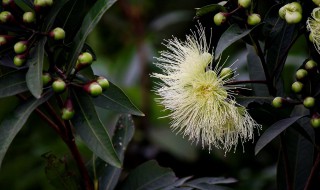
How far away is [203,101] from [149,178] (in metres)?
0.44

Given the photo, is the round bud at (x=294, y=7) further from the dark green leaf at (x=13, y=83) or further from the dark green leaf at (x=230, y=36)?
the dark green leaf at (x=13, y=83)

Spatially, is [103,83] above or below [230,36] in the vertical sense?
below

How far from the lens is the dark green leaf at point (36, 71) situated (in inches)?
74.5

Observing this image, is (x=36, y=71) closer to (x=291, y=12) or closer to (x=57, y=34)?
(x=57, y=34)

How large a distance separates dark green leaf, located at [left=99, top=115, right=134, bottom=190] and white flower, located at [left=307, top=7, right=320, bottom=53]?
35.4 inches

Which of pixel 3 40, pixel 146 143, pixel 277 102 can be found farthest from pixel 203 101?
pixel 146 143

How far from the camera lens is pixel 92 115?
207 centimetres

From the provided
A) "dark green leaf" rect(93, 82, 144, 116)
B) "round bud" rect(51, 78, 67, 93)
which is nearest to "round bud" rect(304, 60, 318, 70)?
"dark green leaf" rect(93, 82, 144, 116)

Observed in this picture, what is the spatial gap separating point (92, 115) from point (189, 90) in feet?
1.18

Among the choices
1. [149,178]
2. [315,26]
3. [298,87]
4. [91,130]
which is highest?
[315,26]

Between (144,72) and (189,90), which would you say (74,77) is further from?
(144,72)

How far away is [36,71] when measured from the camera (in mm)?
1955

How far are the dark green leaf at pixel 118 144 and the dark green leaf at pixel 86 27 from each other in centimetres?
56

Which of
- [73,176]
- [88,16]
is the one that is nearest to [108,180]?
[73,176]
